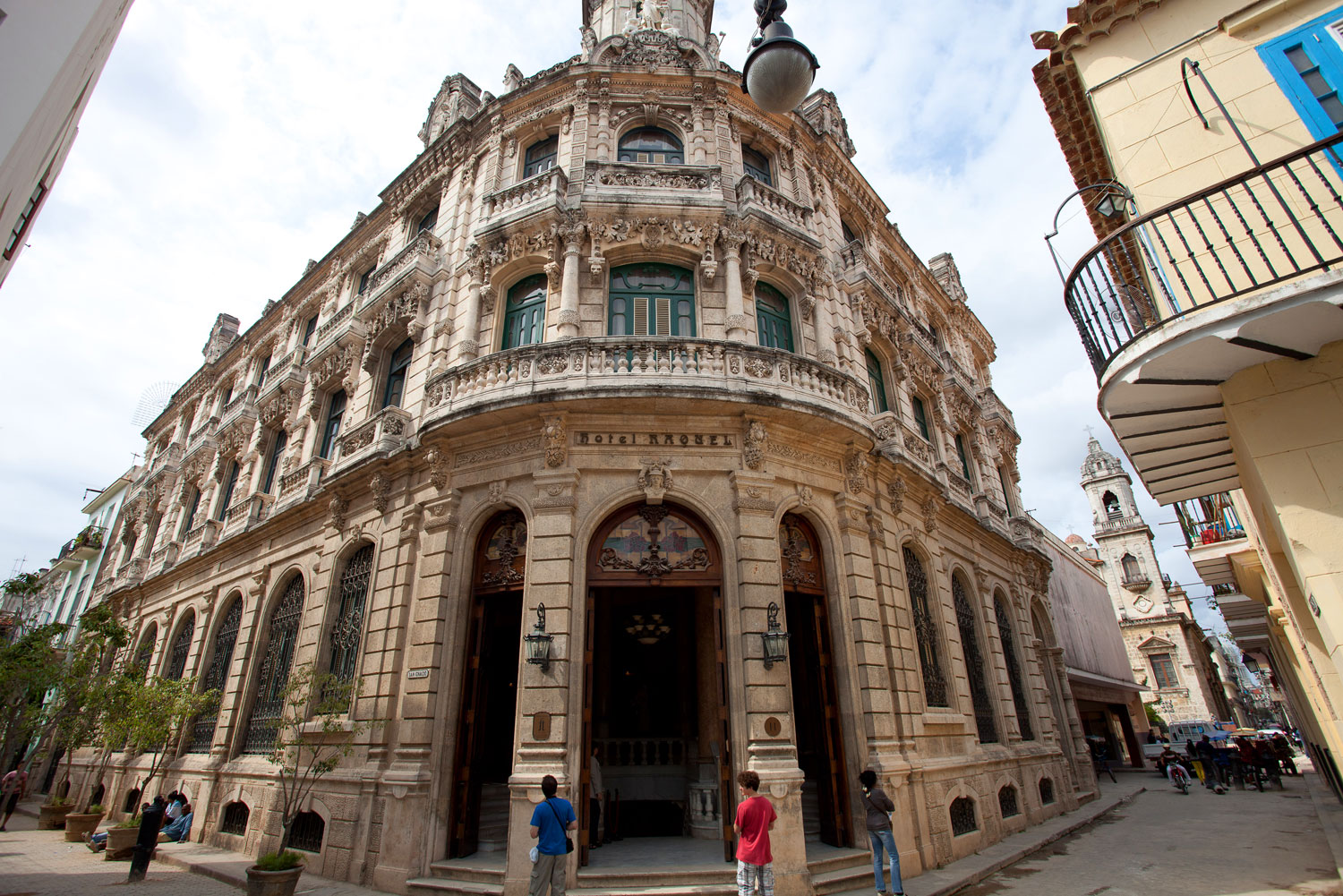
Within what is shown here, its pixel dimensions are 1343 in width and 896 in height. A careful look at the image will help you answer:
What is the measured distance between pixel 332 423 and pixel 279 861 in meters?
11.4

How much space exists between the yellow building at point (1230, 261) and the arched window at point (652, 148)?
809cm

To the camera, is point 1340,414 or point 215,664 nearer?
A: point 1340,414

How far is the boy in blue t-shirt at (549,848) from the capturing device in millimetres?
7176

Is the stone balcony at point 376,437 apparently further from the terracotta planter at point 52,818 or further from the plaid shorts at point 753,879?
the terracotta planter at point 52,818

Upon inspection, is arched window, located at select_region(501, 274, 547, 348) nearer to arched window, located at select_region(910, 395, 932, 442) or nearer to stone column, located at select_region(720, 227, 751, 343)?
stone column, located at select_region(720, 227, 751, 343)

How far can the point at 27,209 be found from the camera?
22.3ft

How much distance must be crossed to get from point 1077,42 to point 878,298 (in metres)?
8.18

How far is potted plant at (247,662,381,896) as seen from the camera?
28.2ft

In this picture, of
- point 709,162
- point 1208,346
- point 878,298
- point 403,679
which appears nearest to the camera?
point 1208,346

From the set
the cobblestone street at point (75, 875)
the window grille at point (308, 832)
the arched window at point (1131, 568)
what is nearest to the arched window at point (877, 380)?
the window grille at point (308, 832)

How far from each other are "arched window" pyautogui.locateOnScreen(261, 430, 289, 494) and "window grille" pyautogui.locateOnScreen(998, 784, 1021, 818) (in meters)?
21.3

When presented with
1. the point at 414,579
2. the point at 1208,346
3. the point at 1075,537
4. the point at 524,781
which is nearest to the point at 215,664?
the point at 414,579

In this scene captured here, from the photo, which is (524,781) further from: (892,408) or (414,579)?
(892,408)

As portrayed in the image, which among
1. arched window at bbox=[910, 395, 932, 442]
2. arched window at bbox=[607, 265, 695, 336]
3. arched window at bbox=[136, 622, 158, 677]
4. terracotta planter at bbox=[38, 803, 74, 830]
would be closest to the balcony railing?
arched window at bbox=[607, 265, 695, 336]
